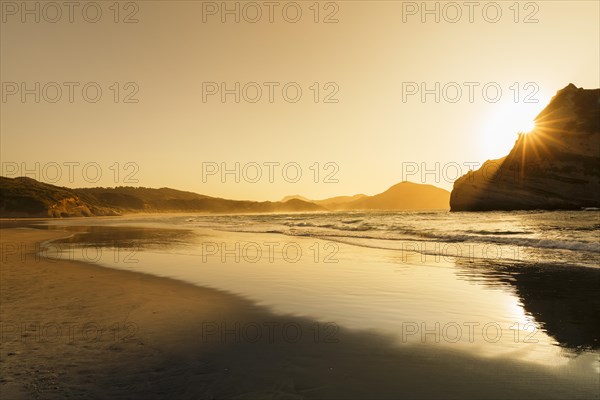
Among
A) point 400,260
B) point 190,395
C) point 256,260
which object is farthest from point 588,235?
point 190,395

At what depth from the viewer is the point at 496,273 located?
39.3 feet

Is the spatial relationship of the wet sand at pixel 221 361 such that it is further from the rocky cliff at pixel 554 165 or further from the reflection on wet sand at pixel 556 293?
the rocky cliff at pixel 554 165

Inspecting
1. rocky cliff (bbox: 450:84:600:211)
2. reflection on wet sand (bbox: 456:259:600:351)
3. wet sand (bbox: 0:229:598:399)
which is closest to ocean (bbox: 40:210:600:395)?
reflection on wet sand (bbox: 456:259:600:351)

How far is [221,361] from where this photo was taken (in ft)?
16.2

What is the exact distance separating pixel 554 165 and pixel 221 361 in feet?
207

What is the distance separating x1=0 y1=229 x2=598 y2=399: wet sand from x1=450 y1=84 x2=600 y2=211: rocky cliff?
59.4 meters

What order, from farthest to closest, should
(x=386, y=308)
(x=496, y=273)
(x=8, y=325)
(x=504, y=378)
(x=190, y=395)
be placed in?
(x=496, y=273) < (x=386, y=308) < (x=8, y=325) < (x=504, y=378) < (x=190, y=395)

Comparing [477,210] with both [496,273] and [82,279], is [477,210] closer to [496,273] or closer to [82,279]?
[496,273]

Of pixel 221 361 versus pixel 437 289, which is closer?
pixel 221 361

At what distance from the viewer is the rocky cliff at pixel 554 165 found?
52938 millimetres

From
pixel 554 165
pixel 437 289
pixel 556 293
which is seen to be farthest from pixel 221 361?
pixel 554 165

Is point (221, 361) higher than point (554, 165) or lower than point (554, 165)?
lower

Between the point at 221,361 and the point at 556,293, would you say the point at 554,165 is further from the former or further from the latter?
the point at 221,361

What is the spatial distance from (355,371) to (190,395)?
1.92m
